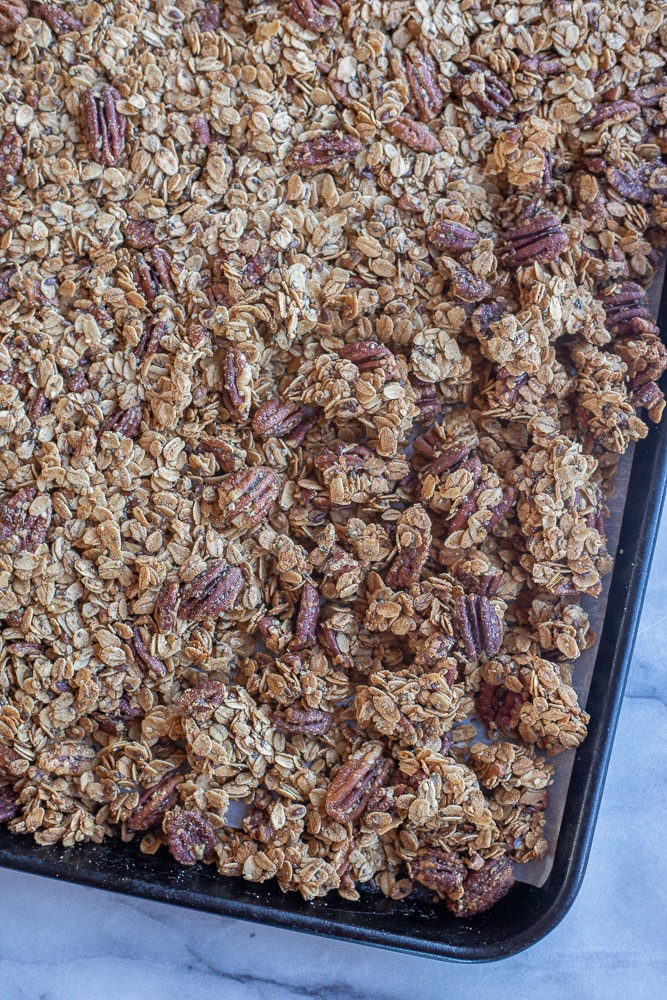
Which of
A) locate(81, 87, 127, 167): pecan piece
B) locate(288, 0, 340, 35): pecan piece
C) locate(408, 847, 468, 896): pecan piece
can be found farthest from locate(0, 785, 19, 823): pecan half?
locate(288, 0, 340, 35): pecan piece

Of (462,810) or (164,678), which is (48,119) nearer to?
(164,678)

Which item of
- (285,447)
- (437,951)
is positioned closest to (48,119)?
(285,447)

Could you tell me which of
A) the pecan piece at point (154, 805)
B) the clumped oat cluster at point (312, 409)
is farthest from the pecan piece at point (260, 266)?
the pecan piece at point (154, 805)

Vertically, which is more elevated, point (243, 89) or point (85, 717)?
point (243, 89)

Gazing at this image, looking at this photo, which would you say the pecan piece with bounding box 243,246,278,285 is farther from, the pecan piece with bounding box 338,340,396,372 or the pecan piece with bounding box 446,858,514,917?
the pecan piece with bounding box 446,858,514,917

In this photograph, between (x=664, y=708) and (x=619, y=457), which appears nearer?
(x=619, y=457)

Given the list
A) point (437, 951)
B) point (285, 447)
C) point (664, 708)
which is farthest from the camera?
point (664, 708)
